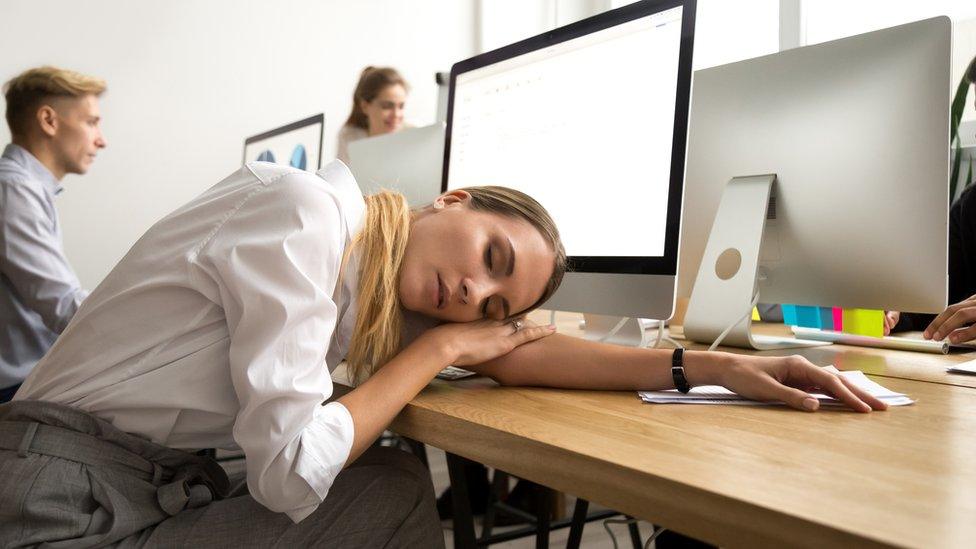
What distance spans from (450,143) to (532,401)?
76 centimetres

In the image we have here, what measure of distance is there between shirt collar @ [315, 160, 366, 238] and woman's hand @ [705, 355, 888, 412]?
1.51 ft

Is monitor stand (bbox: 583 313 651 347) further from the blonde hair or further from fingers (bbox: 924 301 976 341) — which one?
fingers (bbox: 924 301 976 341)

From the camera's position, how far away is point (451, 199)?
1070 millimetres

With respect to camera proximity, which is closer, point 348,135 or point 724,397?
point 724,397

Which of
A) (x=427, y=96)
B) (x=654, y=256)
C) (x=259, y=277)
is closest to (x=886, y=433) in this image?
(x=654, y=256)

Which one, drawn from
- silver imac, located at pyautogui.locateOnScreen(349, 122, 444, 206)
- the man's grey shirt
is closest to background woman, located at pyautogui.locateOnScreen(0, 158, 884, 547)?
silver imac, located at pyautogui.locateOnScreen(349, 122, 444, 206)

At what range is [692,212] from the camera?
1395mm

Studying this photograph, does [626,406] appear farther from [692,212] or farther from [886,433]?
[692,212]

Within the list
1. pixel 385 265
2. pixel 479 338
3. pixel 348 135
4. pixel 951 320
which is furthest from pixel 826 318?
pixel 348 135

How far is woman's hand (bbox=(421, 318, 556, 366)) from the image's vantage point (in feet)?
3.09

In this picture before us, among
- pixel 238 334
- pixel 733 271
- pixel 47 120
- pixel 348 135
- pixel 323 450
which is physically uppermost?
pixel 348 135

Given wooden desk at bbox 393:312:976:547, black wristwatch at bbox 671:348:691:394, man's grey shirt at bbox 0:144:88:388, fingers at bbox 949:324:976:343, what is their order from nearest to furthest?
wooden desk at bbox 393:312:976:547
black wristwatch at bbox 671:348:691:394
fingers at bbox 949:324:976:343
man's grey shirt at bbox 0:144:88:388

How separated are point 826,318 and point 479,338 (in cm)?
96

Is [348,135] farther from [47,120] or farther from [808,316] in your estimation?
[808,316]
